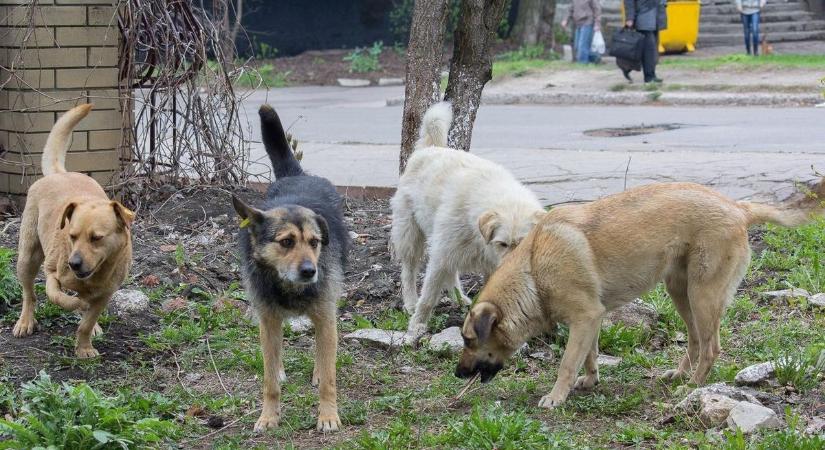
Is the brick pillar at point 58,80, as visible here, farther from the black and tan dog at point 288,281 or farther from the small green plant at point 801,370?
the small green plant at point 801,370

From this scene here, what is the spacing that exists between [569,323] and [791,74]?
16.3 meters

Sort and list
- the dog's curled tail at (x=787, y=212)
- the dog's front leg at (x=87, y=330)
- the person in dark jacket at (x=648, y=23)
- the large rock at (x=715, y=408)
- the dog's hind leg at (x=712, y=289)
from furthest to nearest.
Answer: the person in dark jacket at (x=648, y=23), the dog's front leg at (x=87, y=330), the dog's curled tail at (x=787, y=212), the dog's hind leg at (x=712, y=289), the large rock at (x=715, y=408)

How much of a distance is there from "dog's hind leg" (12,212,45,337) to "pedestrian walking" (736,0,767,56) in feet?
64.2

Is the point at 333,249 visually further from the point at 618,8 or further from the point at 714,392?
the point at 618,8

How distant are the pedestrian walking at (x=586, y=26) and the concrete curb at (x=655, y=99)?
442 centimetres

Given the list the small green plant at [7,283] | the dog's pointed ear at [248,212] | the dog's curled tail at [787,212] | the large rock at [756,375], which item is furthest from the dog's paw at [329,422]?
the small green plant at [7,283]

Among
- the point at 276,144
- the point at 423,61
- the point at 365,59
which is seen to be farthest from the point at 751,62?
the point at 276,144

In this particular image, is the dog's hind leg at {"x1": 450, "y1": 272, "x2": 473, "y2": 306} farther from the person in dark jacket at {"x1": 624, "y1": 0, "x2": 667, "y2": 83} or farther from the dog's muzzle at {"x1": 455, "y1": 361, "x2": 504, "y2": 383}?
the person in dark jacket at {"x1": 624, "y1": 0, "x2": 667, "y2": 83}

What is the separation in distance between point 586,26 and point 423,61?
56.3 feet

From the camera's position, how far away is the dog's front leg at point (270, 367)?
200 inches

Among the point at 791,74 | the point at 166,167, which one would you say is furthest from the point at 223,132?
the point at 791,74

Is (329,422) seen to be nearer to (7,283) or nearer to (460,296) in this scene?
(460,296)

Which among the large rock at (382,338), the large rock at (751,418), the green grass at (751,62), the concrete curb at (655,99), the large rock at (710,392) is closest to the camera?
the large rock at (751,418)

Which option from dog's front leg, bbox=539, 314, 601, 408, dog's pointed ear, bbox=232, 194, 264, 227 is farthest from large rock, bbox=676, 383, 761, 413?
dog's pointed ear, bbox=232, 194, 264, 227
